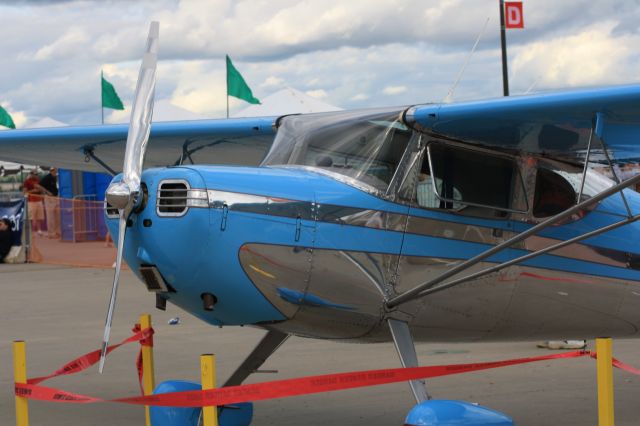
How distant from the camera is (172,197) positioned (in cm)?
623

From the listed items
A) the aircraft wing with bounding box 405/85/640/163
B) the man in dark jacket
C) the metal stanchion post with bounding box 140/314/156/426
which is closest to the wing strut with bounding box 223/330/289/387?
the metal stanchion post with bounding box 140/314/156/426

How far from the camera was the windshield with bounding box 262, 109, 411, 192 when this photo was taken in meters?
6.96

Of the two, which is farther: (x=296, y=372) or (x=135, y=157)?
(x=296, y=372)

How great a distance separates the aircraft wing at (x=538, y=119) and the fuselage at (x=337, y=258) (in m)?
0.54

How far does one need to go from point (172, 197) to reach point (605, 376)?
264cm

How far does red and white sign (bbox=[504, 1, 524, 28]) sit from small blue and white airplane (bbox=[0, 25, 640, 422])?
13067 mm

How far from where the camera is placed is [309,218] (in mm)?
6570

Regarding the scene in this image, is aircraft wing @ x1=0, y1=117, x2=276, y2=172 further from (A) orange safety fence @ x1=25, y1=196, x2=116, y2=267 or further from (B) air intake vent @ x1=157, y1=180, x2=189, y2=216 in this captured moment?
(A) orange safety fence @ x1=25, y1=196, x2=116, y2=267

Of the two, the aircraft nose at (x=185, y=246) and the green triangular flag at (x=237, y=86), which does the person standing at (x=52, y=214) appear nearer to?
the green triangular flag at (x=237, y=86)

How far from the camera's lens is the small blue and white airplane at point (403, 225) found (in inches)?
251

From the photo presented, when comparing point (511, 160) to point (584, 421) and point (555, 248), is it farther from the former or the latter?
point (584, 421)

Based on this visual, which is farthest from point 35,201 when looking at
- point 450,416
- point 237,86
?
point 450,416

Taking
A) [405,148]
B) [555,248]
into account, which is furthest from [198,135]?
[555,248]

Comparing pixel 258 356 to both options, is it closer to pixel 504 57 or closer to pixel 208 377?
pixel 208 377
